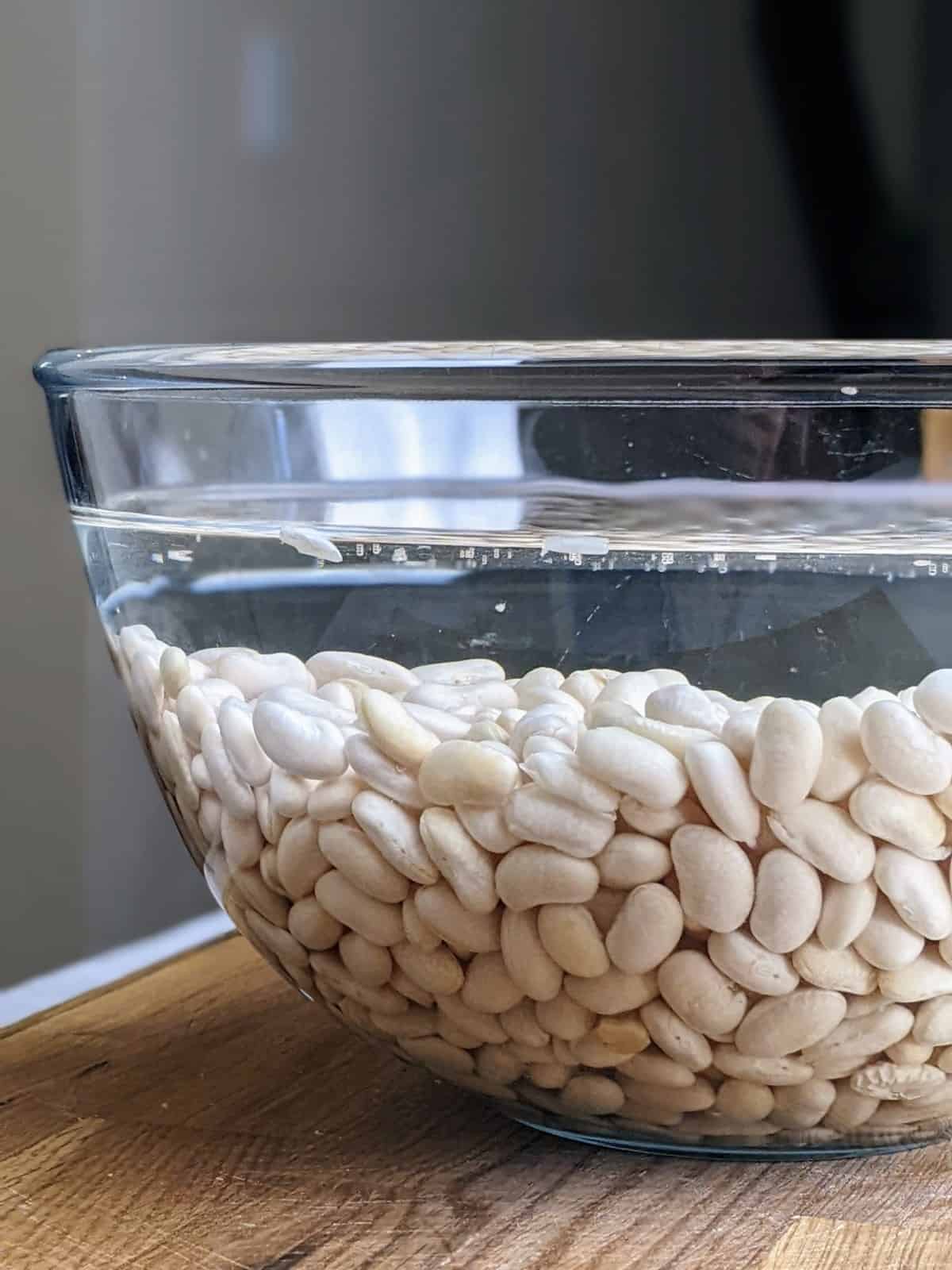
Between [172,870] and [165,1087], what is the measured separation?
1.19 feet

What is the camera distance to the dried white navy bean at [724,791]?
1.05 ft

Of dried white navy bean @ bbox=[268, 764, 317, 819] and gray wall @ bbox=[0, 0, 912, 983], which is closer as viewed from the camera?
dried white navy bean @ bbox=[268, 764, 317, 819]

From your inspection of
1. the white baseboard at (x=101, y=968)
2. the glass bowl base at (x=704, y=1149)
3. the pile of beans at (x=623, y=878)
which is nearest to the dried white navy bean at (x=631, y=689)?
the pile of beans at (x=623, y=878)

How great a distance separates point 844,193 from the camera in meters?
1.13

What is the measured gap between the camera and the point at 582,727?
1.11 ft

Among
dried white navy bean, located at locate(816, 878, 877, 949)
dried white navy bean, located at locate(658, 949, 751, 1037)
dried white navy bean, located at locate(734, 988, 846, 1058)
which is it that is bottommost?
dried white navy bean, located at locate(734, 988, 846, 1058)

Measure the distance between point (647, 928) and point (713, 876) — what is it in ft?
0.06

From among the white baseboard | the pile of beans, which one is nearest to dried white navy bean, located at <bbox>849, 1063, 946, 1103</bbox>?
the pile of beans

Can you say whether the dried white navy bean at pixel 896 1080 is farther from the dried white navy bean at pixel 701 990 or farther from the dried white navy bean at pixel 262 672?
the dried white navy bean at pixel 262 672

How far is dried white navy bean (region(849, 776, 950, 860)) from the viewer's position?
321mm

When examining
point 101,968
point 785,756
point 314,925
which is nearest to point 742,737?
point 785,756

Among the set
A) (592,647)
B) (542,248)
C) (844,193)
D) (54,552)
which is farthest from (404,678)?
(844,193)

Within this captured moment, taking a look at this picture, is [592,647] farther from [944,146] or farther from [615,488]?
[944,146]

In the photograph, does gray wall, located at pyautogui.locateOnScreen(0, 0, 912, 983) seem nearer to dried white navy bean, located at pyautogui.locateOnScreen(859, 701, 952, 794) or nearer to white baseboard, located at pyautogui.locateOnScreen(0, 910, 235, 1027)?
white baseboard, located at pyautogui.locateOnScreen(0, 910, 235, 1027)
